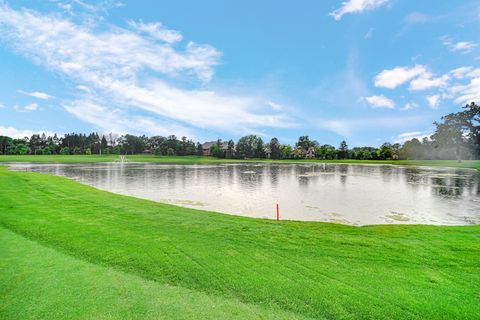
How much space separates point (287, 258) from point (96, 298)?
3963 mm

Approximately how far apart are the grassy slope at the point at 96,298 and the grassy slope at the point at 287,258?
0.13 m

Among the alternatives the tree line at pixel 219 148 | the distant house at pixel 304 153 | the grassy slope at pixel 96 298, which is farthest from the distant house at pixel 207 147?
the grassy slope at pixel 96 298

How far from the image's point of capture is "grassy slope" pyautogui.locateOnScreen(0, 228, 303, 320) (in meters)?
4.15

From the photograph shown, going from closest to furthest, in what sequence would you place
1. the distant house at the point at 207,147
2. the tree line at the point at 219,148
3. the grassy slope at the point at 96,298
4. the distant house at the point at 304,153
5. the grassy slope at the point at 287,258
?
the grassy slope at the point at 96,298 → the grassy slope at the point at 287,258 → the tree line at the point at 219,148 → the distant house at the point at 304,153 → the distant house at the point at 207,147

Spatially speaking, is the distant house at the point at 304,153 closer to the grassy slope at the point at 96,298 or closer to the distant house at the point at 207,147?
the distant house at the point at 207,147

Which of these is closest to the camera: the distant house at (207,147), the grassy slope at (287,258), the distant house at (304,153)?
the grassy slope at (287,258)

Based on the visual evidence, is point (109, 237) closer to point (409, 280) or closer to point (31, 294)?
point (31, 294)

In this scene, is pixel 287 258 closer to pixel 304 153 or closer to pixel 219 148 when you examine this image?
pixel 219 148

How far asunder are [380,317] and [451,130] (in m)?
92.0

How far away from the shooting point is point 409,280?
5.49 m

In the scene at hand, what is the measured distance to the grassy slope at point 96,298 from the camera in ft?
13.6

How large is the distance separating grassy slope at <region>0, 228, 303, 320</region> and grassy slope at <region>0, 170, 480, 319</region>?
133 millimetres

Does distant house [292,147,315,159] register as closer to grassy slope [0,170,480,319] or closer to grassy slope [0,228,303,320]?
grassy slope [0,170,480,319]

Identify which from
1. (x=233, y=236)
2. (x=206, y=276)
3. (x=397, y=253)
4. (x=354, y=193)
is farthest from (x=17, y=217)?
(x=354, y=193)
